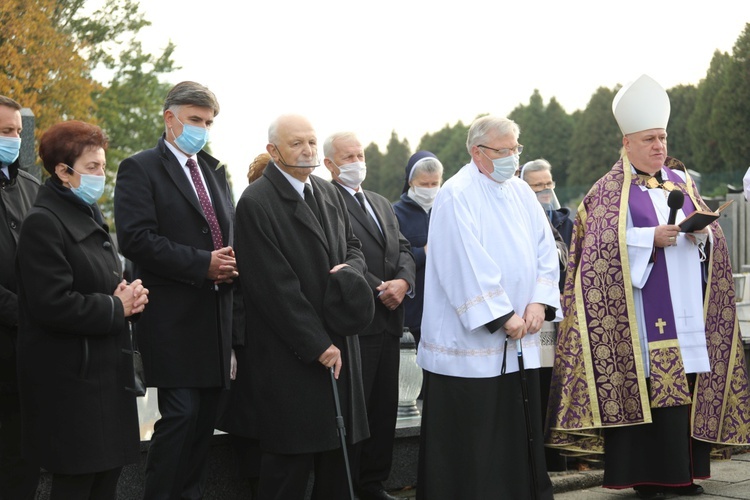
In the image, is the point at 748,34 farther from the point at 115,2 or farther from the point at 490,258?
the point at 490,258

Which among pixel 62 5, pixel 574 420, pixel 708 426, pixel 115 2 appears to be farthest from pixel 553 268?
pixel 115 2

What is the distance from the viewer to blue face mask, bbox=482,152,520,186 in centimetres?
542

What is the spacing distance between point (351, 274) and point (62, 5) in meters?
30.4

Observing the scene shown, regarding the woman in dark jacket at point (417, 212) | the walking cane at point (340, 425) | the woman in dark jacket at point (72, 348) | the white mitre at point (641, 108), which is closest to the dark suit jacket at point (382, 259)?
the woman in dark jacket at point (417, 212)

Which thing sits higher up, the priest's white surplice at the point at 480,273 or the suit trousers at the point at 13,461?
the priest's white surplice at the point at 480,273

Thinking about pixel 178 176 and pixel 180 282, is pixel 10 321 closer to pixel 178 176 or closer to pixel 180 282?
pixel 180 282

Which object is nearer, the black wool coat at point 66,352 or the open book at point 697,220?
the black wool coat at point 66,352

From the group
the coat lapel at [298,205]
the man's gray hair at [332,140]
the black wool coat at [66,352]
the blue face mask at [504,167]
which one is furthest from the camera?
the man's gray hair at [332,140]

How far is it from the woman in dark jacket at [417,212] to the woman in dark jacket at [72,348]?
9.73 feet

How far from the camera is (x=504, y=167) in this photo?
17.8 ft

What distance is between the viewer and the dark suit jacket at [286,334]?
471 cm

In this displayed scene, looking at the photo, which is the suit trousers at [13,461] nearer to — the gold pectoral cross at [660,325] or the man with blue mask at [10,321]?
the man with blue mask at [10,321]

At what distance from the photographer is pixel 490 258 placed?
529 centimetres

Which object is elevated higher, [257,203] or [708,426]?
[257,203]
